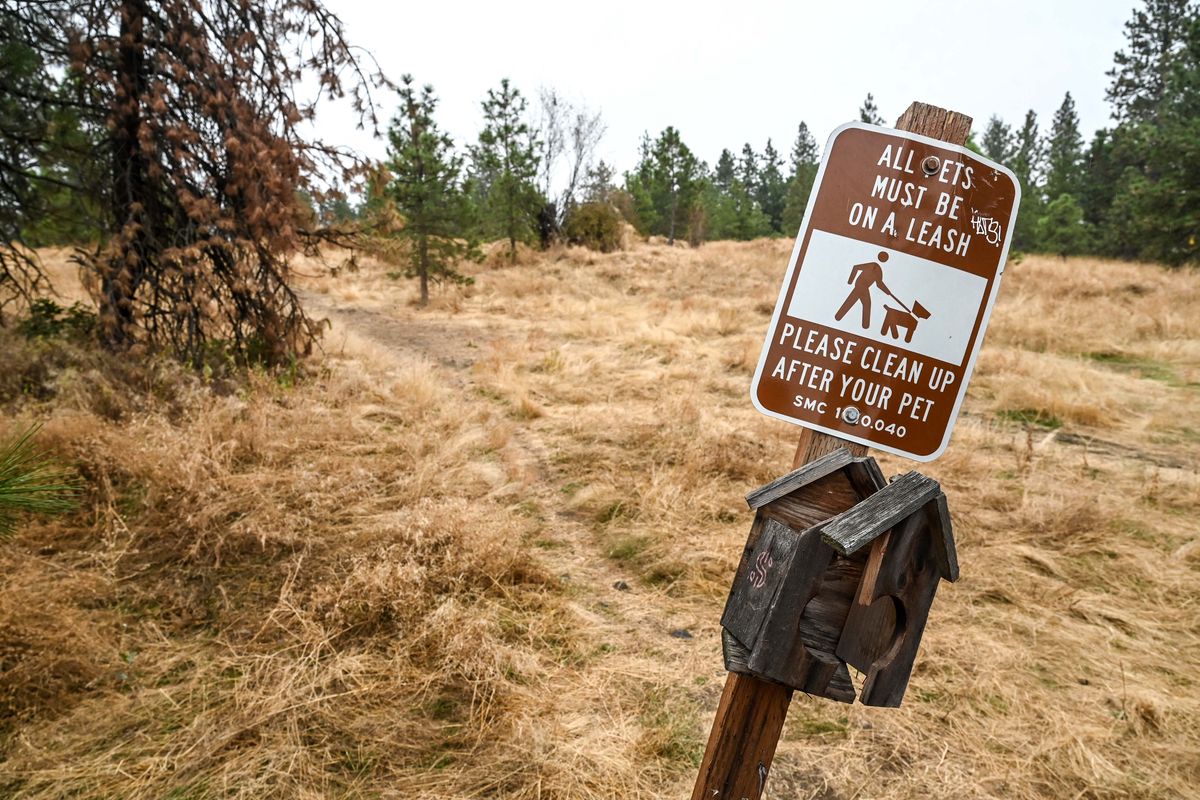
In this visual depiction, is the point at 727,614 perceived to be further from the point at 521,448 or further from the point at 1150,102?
the point at 1150,102

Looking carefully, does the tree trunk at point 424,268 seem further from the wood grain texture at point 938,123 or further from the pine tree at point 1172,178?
the pine tree at point 1172,178

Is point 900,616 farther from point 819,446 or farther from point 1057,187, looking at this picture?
point 1057,187

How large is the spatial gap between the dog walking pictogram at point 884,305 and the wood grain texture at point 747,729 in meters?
0.27

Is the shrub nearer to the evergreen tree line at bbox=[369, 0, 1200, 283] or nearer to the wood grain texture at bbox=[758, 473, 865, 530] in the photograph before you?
the evergreen tree line at bbox=[369, 0, 1200, 283]

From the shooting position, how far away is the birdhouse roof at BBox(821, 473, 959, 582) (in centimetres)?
111

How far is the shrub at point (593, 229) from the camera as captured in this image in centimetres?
2272

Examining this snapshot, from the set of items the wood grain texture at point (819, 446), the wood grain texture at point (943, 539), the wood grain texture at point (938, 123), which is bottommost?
the wood grain texture at point (943, 539)

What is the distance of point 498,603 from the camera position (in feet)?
10.2

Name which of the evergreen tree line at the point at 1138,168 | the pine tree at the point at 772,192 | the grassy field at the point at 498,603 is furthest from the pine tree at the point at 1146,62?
the grassy field at the point at 498,603

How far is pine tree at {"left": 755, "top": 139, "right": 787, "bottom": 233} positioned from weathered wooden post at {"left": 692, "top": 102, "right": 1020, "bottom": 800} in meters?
48.9

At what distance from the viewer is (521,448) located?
18.3 ft

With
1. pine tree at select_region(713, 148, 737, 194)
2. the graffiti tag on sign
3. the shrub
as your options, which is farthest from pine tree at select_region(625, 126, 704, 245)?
pine tree at select_region(713, 148, 737, 194)

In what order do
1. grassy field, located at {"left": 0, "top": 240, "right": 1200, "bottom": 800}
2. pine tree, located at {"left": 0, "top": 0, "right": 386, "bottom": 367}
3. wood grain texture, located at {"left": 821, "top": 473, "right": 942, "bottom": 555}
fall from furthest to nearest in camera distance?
pine tree, located at {"left": 0, "top": 0, "right": 386, "bottom": 367}, grassy field, located at {"left": 0, "top": 240, "right": 1200, "bottom": 800}, wood grain texture, located at {"left": 821, "top": 473, "right": 942, "bottom": 555}

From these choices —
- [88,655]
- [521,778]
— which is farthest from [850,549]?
[88,655]
